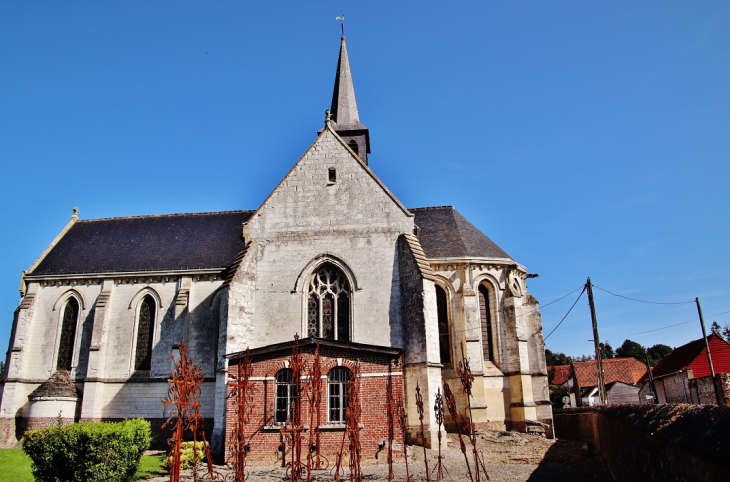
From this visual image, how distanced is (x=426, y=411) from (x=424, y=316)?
9.73ft

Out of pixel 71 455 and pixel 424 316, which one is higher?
pixel 424 316

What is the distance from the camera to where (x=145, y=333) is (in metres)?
24.5

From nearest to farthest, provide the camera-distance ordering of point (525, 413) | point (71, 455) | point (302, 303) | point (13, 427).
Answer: point (71, 455), point (302, 303), point (525, 413), point (13, 427)

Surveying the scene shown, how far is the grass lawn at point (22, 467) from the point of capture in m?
14.2

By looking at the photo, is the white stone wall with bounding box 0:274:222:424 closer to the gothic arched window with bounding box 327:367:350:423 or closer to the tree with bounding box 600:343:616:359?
the gothic arched window with bounding box 327:367:350:423

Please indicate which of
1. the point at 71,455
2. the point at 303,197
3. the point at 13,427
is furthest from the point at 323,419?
the point at 13,427

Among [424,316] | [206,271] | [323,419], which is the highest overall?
[206,271]

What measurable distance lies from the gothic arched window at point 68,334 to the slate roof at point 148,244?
1697 millimetres

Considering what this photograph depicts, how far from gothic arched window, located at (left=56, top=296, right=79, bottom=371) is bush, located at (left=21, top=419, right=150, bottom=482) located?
44.2 feet

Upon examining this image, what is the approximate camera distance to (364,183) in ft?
64.8

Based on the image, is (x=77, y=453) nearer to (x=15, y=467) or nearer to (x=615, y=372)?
(x=15, y=467)

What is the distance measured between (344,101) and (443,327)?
1338 centimetres

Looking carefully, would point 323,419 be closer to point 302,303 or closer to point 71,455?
point 302,303

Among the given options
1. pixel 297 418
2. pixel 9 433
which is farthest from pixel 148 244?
pixel 297 418
